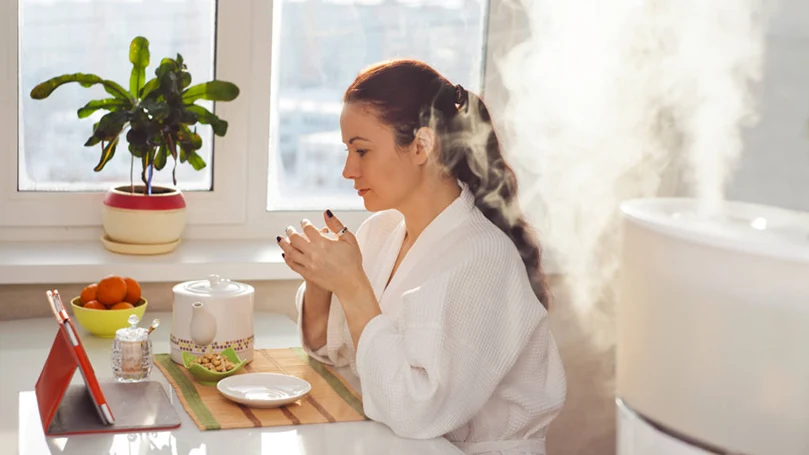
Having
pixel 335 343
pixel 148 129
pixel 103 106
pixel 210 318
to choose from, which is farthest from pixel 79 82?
pixel 335 343

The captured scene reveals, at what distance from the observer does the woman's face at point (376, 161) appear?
1610 millimetres

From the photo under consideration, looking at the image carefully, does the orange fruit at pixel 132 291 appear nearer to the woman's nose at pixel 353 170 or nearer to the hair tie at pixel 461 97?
the woman's nose at pixel 353 170

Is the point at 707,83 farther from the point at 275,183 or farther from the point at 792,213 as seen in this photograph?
the point at 275,183

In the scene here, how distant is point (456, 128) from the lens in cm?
164

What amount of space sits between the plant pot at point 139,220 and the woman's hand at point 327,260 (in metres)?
0.65

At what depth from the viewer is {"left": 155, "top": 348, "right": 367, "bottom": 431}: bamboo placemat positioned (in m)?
1.41

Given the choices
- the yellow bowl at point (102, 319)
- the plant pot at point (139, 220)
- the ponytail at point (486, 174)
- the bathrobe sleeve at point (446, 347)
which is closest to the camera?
the bathrobe sleeve at point (446, 347)

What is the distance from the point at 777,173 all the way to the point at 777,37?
0.80 ft

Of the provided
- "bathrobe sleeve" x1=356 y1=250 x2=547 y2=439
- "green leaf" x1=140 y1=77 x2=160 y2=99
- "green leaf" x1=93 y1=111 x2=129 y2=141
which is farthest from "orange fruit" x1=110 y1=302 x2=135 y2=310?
"bathrobe sleeve" x1=356 y1=250 x2=547 y2=439

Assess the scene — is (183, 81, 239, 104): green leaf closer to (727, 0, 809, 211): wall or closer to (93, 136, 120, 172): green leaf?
(93, 136, 120, 172): green leaf

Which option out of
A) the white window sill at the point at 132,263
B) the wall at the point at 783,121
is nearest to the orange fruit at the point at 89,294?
the white window sill at the point at 132,263

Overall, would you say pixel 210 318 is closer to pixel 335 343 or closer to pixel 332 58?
pixel 335 343

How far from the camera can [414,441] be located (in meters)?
1.40

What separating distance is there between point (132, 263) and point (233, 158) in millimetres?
403
